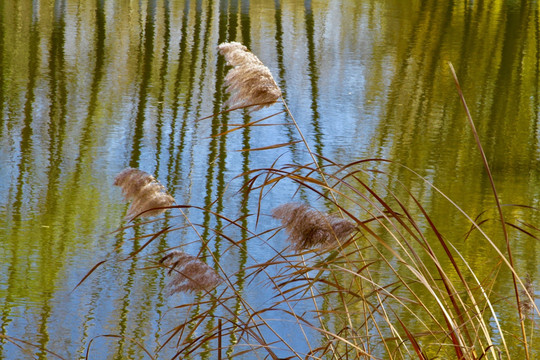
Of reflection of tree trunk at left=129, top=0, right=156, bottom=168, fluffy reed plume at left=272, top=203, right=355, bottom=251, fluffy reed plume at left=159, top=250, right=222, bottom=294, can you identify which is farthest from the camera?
reflection of tree trunk at left=129, top=0, right=156, bottom=168

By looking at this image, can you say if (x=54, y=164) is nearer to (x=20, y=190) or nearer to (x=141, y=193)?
(x=20, y=190)

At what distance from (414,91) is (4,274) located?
3.03 metres

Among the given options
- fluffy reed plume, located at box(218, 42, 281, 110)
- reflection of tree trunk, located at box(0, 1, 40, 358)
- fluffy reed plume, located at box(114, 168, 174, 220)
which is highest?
fluffy reed plume, located at box(218, 42, 281, 110)

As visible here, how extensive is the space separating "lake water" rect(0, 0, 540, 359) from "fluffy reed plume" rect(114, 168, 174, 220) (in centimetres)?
12

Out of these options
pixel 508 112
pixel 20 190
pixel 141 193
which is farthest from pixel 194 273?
pixel 508 112

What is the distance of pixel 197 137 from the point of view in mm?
3551

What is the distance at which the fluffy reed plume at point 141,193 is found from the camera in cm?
138

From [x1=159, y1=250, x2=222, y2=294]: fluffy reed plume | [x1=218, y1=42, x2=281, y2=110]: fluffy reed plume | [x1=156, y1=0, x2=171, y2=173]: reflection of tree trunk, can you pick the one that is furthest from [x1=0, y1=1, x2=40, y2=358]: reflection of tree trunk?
[x1=218, y1=42, x2=281, y2=110]: fluffy reed plume

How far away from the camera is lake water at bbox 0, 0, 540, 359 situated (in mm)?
2068

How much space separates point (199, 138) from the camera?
3531 millimetres

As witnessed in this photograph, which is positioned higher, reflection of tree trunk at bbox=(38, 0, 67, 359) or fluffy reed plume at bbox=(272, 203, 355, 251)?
fluffy reed plume at bbox=(272, 203, 355, 251)

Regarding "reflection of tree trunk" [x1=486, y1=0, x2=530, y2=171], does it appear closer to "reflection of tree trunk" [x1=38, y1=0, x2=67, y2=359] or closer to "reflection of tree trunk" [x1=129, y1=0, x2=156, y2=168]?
"reflection of tree trunk" [x1=129, y1=0, x2=156, y2=168]

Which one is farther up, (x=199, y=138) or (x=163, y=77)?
(x=163, y=77)

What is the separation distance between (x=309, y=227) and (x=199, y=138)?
97.5 inches
